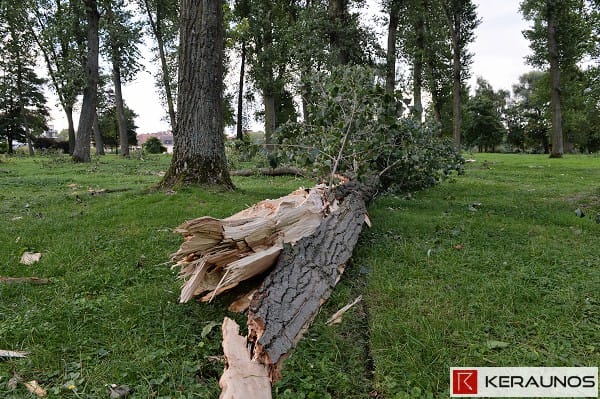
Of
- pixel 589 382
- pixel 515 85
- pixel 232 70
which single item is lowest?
pixel 589 382

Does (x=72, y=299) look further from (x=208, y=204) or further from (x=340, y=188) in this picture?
(x=340, y=188)

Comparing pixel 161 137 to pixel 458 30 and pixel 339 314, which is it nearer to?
pixel 458 30

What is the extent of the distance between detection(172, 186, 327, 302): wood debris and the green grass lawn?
164 millimetres

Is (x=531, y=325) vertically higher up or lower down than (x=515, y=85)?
lower down

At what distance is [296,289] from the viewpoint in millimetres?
2324

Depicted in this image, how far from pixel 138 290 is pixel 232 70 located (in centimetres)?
2196

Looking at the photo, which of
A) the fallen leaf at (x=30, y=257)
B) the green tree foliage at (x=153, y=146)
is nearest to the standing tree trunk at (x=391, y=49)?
the fallen leaf at (x=30, y=257)

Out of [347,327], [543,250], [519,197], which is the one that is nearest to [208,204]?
[347,327]

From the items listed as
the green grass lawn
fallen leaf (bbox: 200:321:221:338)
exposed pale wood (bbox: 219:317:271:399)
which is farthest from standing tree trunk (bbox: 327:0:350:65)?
exposed pale wood (bbox: 219:317:271:399)

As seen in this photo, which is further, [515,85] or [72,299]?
[515,85]

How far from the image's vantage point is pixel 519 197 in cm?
596

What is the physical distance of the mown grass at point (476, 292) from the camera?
6.20 feet

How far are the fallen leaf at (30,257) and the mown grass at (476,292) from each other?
2.77 m

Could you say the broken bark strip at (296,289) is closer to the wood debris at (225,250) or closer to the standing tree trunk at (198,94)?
the wood debris at (225,250)
